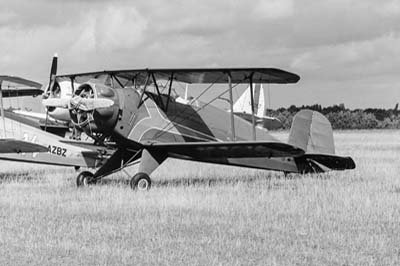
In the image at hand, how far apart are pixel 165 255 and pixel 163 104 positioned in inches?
257

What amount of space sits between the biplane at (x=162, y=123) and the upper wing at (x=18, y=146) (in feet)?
4.89

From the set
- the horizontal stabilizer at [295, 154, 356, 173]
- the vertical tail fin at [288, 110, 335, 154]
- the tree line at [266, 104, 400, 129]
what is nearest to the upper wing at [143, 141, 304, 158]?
the horizontal stabilizer at [295, 154, 356, 173]

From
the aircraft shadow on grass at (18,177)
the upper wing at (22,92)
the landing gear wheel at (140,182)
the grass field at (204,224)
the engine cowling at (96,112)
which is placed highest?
the upper wing at (22,92)

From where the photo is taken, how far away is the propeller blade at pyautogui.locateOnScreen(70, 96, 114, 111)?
10.4 meters

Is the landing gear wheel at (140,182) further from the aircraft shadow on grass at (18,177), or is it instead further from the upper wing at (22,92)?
the upper wing at (22,92)

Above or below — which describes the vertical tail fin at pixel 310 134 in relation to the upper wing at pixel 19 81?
below

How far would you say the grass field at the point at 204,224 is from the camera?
205 inches

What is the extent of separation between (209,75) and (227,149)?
1508 mm

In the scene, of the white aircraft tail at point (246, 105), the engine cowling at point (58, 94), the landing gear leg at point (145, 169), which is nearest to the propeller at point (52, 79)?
the engine cowling at point (58, 94)

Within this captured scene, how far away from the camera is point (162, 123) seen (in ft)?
37.0

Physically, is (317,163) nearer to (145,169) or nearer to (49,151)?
(145,169)

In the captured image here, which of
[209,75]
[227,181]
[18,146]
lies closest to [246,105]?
[227,181]

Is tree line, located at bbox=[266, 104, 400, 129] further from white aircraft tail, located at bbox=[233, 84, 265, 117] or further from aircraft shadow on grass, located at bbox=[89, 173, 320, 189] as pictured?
aircraft shadow on grass, located at bbox=[89, 173, 320, 189]

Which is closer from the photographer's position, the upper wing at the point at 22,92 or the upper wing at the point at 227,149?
the upper wing at the point at 227,149
